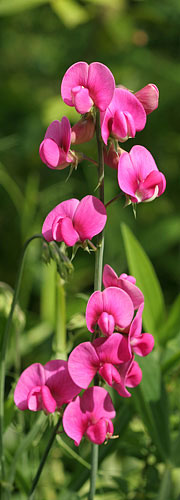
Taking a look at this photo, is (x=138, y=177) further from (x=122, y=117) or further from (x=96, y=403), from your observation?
(x=96, y=403)

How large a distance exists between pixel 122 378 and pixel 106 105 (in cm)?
21

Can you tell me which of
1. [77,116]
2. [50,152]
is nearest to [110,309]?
[50,152]

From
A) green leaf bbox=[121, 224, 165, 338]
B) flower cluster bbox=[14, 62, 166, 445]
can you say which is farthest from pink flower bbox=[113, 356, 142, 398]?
green leaf bbox=[121, 224, 165, 338]

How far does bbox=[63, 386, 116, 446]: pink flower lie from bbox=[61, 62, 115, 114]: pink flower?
22 centimetres

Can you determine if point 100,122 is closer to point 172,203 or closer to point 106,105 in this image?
point 106,105

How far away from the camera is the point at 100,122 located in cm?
50

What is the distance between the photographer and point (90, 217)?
49 cm

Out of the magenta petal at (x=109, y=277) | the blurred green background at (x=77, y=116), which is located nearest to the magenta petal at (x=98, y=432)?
the magenta petal at (x=109, y=277)

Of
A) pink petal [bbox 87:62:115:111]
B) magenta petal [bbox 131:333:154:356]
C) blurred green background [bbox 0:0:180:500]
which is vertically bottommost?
blurred green background [bbox 0:0:180:500]

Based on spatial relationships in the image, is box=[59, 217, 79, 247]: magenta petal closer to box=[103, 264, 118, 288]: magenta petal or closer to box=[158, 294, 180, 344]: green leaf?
box=[103, 264, 118, 288]: magenta petal

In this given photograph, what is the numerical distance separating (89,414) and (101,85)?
0.85ft

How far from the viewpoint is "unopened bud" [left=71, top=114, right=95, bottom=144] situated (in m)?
0.51

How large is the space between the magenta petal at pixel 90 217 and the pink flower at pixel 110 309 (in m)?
0.05

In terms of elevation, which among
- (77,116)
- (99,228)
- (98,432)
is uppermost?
(99,228)
